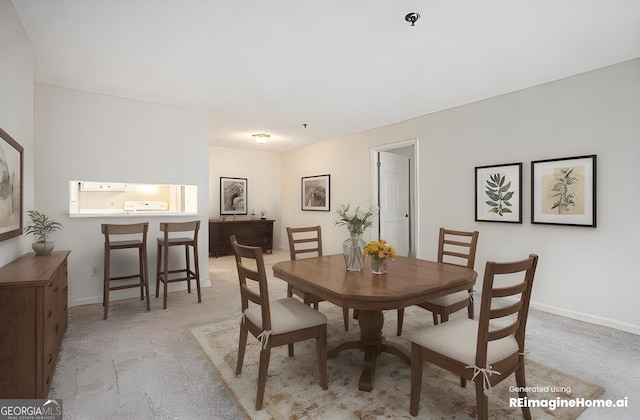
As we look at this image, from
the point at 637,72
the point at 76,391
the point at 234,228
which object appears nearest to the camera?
the point at 76,391

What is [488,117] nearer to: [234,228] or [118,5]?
[118,5]

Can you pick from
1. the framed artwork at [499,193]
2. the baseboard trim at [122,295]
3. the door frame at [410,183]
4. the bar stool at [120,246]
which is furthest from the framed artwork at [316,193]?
the bar stool at [120,246]

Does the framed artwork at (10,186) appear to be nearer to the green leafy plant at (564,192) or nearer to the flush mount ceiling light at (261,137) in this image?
the flush mount ceiling light at (261,137)

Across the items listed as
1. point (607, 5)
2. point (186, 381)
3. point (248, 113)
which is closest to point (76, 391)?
point (186, 381)

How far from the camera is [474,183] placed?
13.4 feet

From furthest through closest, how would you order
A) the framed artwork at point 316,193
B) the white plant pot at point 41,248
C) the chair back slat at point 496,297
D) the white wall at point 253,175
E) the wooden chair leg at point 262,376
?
the white wall at point 253,175 → the framed artwork at point 316,193 → the white plant pot at point 41,248 → the wooden chair leg at point 262,376 → the chair back slat at point 496,297

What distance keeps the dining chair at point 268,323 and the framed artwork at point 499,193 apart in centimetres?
287

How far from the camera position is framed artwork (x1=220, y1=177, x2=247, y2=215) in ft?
23.8

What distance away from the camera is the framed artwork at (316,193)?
21.3 feet

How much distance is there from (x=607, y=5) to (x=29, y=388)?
165 inches

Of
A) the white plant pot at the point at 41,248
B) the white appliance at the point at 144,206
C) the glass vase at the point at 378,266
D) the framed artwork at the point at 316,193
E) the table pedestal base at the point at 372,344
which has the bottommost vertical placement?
the table pedestal base at the point at 372,344

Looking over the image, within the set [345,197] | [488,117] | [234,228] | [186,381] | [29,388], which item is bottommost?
[186,381]

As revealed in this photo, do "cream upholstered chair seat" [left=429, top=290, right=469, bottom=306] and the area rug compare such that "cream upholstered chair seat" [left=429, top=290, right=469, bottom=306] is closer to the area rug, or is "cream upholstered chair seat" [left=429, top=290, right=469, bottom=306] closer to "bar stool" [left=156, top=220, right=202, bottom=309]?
the area rug

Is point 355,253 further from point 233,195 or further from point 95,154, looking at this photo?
point 233,195
